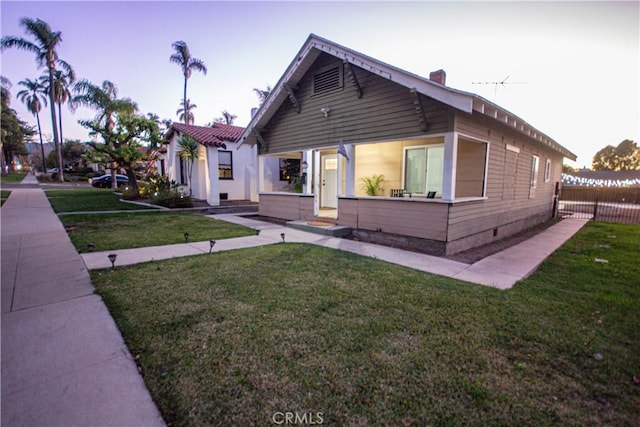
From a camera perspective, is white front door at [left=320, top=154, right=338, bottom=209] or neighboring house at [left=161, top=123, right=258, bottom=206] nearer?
white front door at [left=320, top=154, right=338, bottom=209]

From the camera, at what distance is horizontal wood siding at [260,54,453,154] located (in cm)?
638

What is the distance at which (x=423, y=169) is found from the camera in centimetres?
841

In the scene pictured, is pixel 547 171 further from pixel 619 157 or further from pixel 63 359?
pixel 619 157

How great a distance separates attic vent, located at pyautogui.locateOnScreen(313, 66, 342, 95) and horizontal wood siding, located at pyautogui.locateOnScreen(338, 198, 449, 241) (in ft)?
10.5

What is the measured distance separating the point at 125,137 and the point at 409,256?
1613 centimetres

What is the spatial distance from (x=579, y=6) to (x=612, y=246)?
21.0ft

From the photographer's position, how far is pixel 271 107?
9617mm

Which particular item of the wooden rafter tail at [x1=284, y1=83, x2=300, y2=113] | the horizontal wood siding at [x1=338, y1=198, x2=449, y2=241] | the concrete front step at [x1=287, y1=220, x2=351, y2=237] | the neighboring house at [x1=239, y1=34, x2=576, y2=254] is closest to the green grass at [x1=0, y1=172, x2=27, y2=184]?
the neighboring house at [x1=239, y1=34, x2=576, y2=254]

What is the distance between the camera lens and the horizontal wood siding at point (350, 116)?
638cm

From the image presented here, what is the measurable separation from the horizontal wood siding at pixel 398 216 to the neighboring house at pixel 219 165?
8223 millimetres

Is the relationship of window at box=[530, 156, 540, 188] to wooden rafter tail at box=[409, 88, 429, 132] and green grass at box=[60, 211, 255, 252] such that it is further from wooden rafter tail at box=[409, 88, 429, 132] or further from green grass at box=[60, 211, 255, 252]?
green grass at box=[60, 211, 255, 252]

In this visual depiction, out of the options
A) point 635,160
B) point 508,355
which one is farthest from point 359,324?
point 635,160

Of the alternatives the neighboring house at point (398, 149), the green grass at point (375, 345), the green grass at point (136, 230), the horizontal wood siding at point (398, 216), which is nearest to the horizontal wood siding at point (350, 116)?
the neighboring house at point (398, 149)

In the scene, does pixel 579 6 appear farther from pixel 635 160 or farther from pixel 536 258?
pixel 635 160
